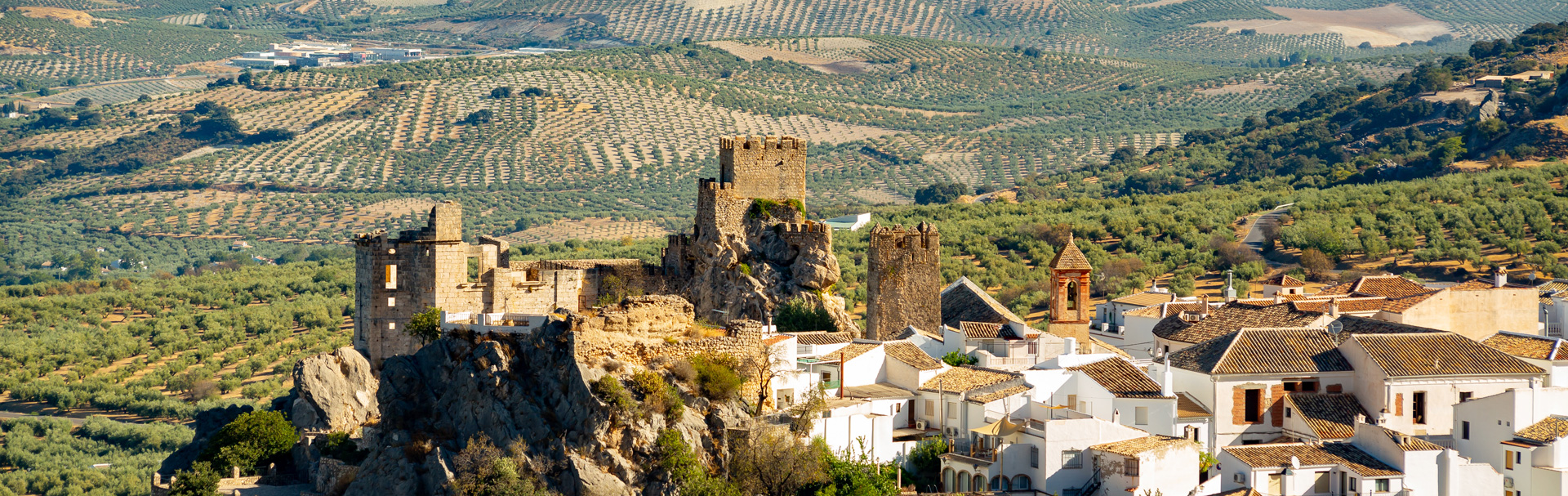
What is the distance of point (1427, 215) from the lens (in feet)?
253

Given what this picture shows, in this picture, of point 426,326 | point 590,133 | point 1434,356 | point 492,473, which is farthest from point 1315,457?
point 590,133

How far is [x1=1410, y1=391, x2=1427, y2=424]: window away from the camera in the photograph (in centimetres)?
3822

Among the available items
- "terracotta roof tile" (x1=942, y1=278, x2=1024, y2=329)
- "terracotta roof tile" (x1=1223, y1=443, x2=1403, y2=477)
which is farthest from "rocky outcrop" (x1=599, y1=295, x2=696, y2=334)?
"terracotta roof tile" (x1=942, y1=278, x2=1024, y2=329)

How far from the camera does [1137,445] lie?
35.2m

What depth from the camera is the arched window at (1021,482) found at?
116 feet

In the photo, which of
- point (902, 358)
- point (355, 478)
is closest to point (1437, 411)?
point (902, 358)

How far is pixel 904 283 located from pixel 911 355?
5.13 m

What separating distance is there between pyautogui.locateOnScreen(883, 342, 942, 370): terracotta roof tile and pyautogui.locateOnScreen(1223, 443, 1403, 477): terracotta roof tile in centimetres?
620

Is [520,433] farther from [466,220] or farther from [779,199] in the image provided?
[466,220]

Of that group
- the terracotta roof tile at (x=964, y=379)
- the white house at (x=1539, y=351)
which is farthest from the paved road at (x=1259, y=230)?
the terracotta roof tile at (x=964, y=379)

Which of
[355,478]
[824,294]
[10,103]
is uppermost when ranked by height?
[10,103]

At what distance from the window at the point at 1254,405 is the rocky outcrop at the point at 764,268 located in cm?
956

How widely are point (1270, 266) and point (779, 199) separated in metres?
31.0

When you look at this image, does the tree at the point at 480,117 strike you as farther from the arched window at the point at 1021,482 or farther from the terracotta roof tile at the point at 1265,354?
the arched window at the point at 1021,482
